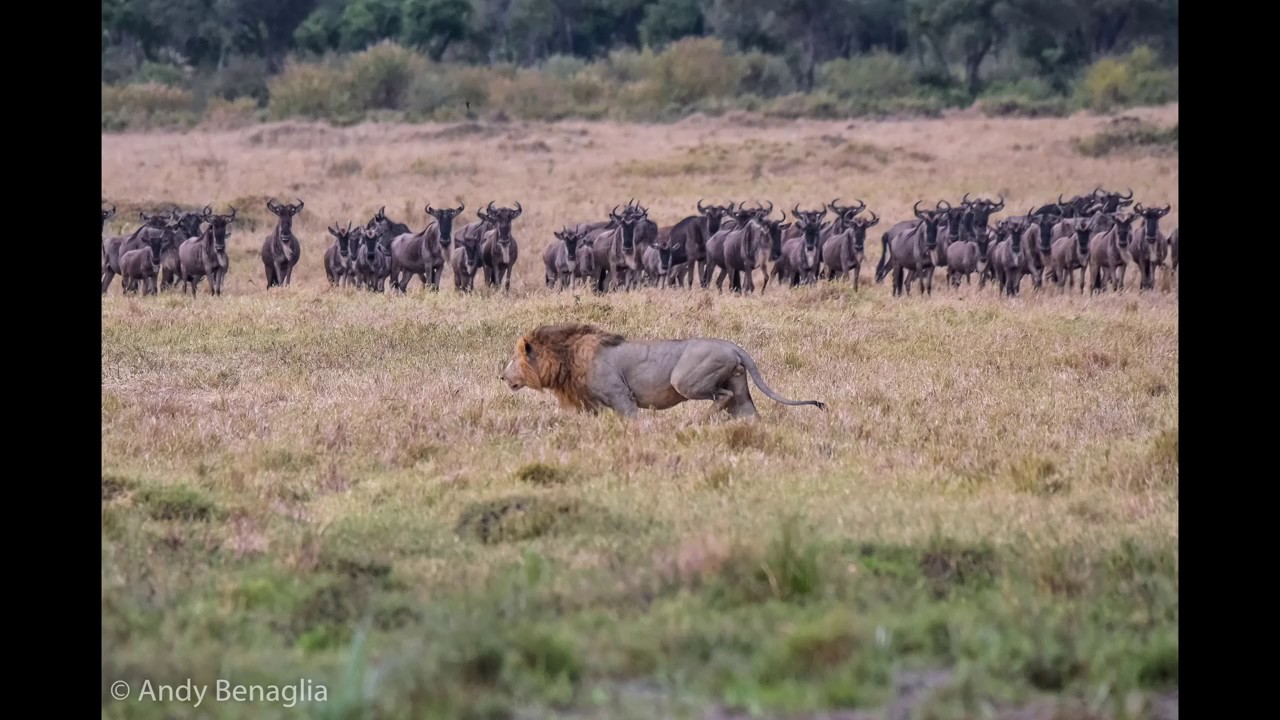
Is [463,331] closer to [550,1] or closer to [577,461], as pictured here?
[577,461]

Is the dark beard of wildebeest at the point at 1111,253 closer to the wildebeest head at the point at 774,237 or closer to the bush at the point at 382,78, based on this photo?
the wildebeest head at the point at 774,237

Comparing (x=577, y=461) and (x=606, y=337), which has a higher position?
(x=606, y=337)

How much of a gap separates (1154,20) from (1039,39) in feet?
16.8

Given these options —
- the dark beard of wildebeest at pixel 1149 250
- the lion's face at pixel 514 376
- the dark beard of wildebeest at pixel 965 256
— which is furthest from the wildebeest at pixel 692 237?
the lion's face at pixel 514 376

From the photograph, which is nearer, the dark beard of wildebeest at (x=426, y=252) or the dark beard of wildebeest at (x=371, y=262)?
the dark beard of wildebeest at (x=371, y=262)

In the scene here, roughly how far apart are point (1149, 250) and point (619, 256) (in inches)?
257

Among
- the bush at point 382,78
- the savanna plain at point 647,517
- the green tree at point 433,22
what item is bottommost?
the savanna plain at point 647,517

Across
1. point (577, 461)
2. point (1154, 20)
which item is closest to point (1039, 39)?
point (1154, 20)

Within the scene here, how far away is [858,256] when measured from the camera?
71.3 feet

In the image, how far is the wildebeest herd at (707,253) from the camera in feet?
69.6

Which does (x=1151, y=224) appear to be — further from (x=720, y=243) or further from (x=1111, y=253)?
(x=720, y=243)

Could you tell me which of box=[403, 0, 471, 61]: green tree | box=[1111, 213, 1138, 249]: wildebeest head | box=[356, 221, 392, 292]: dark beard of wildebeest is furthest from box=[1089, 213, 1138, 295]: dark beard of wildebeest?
box=[403, 0, 471, 61]: green tree

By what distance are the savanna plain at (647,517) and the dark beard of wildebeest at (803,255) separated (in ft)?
→ 13.2

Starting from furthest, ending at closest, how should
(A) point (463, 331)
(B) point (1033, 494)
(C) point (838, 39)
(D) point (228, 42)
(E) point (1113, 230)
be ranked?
(C) point (838, 39)
(D) point (228, 42)
(E) point (1113, 230)
(A) point (463, 331)
(B) point (1033, 494)
